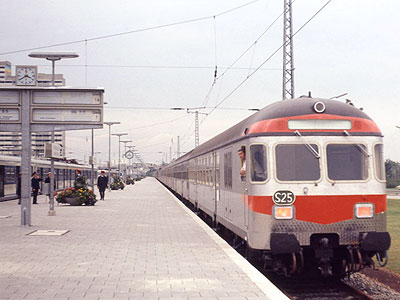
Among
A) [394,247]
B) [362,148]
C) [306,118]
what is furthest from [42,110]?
[394,247]

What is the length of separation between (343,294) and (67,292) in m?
Answer: 4.44

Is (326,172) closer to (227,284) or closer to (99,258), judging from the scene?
(227,284)

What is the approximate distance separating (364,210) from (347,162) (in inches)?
33.2

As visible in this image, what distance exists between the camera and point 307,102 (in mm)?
9594

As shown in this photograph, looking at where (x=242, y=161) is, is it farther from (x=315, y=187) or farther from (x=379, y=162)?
(x=379, y=162)

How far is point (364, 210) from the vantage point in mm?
9172

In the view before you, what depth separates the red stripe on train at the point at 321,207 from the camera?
9.00m

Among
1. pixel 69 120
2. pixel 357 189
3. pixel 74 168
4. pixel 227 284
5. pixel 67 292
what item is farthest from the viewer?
pixel 74 168

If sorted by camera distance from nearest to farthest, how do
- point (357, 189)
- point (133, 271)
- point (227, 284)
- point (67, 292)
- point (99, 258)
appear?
1. point (67, 292)
2. point (227, 284)
3. point (133, 271)
4. point (357, 189)
5. point (99, 258)

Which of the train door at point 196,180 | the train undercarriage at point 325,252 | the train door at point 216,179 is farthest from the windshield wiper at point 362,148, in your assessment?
the train door at point 196,180

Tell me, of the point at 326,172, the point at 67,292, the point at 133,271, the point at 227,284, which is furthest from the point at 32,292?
the point at 326,172

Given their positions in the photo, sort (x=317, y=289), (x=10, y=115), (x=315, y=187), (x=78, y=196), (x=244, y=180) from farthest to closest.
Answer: (x=78, y=196)
(x=10, y=115)
(x=244, y=180)
(x=317, y=289)
(x=315, y=187)

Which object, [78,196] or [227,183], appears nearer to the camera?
[227,183]

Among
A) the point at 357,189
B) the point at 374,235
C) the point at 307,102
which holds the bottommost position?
the point at 374,235
